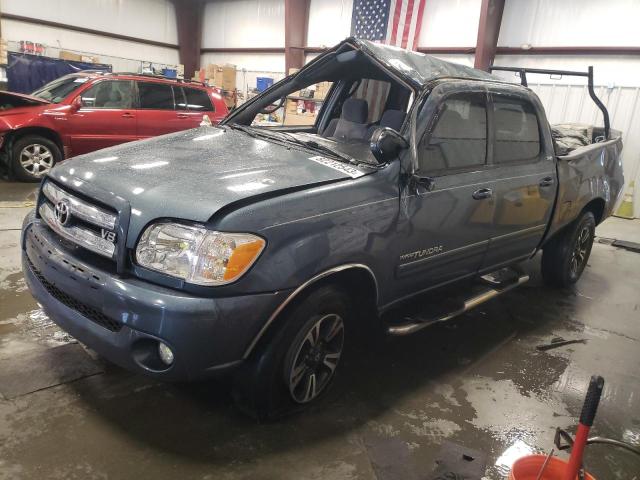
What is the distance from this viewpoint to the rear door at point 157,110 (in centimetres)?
757

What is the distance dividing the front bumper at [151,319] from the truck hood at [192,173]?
11.4 inches

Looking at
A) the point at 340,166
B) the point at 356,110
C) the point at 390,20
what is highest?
the point at 390,20

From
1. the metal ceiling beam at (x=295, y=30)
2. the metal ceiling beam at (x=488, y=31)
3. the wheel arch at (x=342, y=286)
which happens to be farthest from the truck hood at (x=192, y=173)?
the metal ceiling beam at (x=295, y=30)

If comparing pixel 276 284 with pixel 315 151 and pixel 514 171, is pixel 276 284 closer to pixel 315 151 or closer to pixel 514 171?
pixel 315 151

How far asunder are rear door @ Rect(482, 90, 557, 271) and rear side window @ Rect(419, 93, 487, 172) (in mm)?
125

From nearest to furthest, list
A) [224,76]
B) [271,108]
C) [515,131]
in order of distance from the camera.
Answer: [515,131], [271,108], [224,76]

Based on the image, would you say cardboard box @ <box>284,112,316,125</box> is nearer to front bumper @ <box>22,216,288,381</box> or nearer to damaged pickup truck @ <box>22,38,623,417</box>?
damaged pickup truck @ <box>22,38,623,417</box>

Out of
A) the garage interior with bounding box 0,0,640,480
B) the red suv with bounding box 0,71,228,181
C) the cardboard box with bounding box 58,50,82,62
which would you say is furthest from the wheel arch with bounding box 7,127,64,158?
the cardboard box with bounding box 58,50,82,62

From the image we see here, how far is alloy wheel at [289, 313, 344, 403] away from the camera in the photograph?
2.24 meters

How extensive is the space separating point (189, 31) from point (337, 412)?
1719cm

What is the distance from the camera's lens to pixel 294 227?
6.49ft

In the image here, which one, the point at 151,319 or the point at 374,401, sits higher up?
the point at 151,319

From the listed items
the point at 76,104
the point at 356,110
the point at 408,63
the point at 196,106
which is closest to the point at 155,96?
the point at 196,106

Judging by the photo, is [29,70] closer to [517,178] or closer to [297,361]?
[517,178]
